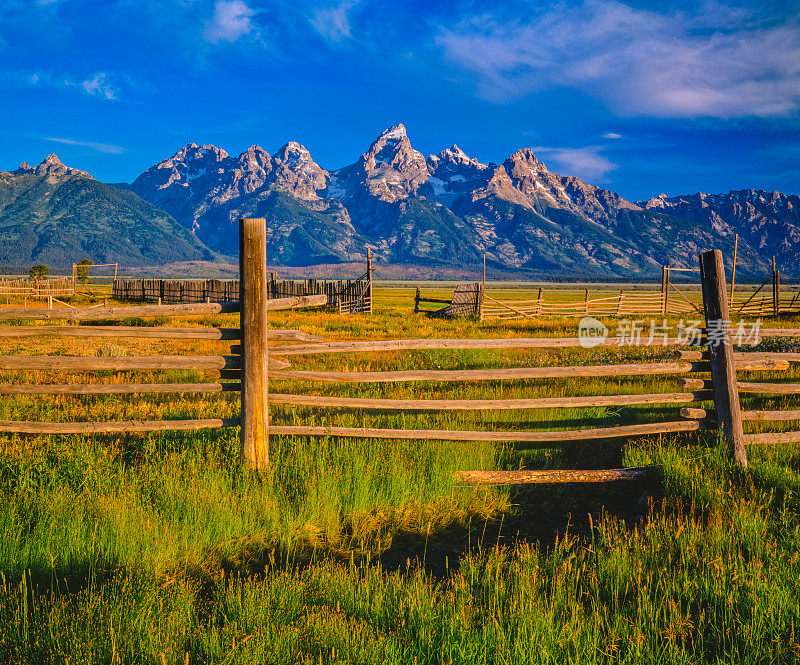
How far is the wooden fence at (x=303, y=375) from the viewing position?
183 inches

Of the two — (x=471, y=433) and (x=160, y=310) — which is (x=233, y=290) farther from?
(x=471, y=433)

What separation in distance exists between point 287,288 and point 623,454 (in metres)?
29.7

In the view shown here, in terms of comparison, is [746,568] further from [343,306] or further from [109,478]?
[343,306]

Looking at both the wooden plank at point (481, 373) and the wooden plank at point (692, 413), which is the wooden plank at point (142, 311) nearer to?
the wooden plank at point (481, 373)

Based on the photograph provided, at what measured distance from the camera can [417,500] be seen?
4461 mm

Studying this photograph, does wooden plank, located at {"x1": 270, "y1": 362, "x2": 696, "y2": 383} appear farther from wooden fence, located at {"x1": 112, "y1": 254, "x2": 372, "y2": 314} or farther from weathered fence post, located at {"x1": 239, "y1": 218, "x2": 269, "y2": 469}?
wooden fence, located at {"x1": 112, "y1": 254, "x2": 372, "y2": 314}

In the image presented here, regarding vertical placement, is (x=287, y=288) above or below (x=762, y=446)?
above

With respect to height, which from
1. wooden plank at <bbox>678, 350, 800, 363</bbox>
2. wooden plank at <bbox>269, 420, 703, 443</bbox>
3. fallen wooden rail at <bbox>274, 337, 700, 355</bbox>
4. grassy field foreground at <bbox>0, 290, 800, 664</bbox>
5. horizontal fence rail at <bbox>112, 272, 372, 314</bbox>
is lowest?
grassy field foreground at <bbox>0, 290, 800, 664</bbox>

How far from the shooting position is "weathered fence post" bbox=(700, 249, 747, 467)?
529 centimetres

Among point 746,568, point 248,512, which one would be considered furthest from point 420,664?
point 746,568

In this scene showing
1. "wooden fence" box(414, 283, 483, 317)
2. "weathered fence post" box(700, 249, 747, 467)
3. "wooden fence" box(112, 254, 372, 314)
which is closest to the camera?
"weathered fence post" box(700, 249, 747, 467)

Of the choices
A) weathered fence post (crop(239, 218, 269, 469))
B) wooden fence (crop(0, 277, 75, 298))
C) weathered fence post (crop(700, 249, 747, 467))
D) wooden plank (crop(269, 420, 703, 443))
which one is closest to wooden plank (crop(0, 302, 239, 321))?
weathered fence post (crop(239, 218, 269, 469))

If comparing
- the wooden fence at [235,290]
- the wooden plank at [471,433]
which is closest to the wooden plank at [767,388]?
the wooden plank at [471,433]

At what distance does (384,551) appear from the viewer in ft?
12.9
